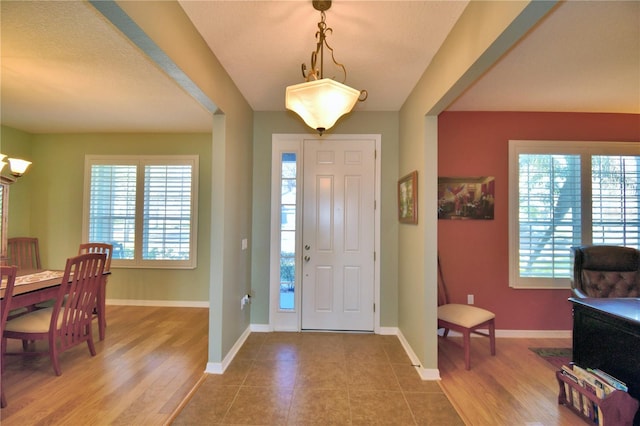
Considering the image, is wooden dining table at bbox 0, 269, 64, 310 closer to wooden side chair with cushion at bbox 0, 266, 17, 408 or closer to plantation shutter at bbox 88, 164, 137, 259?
wooden side chair with cushion at bbox 0, 266, 17, 408

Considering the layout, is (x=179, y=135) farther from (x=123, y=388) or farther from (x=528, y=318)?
(x=528, y=318)

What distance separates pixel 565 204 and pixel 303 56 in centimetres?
333

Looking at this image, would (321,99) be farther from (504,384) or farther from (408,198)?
(504,384)

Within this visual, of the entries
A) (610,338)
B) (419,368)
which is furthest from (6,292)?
(610,338)

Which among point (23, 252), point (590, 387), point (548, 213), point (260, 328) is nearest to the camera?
point (590, 387)

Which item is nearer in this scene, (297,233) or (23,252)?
(297,233)

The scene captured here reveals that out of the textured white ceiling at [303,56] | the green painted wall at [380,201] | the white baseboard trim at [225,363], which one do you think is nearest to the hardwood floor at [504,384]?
the green painted wall at [380,201]

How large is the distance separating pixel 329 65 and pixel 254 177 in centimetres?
155

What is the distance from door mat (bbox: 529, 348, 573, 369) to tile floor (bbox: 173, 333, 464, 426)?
1.34 m

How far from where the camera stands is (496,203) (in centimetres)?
323

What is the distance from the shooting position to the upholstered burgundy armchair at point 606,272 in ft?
8.82

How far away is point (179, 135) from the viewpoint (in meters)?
4.29

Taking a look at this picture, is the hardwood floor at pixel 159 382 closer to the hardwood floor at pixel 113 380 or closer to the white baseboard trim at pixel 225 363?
the hardwood floor at pixel 113 380

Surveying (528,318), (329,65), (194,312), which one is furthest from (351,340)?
(329,65)
